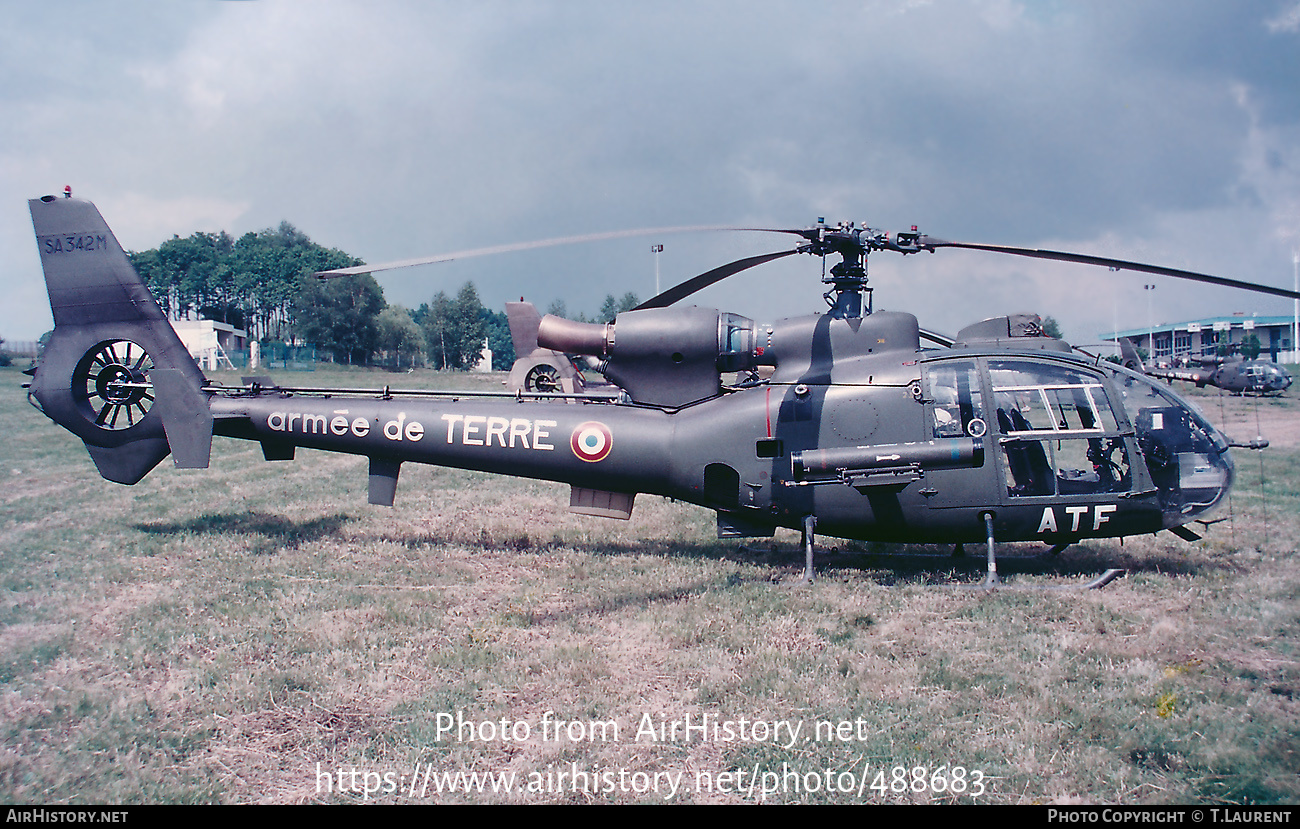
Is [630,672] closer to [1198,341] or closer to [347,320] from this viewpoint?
[1198,341]

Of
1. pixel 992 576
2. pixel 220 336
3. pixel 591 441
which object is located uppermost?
pixel 220 336

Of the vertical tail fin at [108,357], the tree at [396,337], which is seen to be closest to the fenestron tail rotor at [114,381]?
the vertical tail fin at [108,357]

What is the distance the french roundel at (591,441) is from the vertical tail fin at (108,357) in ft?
16.0

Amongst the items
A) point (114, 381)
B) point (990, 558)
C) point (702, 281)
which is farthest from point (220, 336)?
point (990, 558)

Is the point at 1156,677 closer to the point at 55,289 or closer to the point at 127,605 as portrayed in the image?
the point at 127,605

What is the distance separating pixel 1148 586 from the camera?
22.0 feet

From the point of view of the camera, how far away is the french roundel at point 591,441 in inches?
A: 298

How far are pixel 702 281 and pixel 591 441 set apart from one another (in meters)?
2.15

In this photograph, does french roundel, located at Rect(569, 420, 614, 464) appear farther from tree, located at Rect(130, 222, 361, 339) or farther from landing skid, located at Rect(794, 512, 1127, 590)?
tree, located at Rect(130, 222, 361, 339)

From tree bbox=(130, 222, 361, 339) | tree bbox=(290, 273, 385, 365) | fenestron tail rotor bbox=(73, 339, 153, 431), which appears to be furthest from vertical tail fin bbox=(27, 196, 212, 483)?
tree bbox=(130, 222, 361, 339)

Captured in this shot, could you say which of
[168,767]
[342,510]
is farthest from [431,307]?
[168,767]

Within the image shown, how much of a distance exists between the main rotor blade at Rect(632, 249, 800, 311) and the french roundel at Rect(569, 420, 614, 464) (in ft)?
4.67

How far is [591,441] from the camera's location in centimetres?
760

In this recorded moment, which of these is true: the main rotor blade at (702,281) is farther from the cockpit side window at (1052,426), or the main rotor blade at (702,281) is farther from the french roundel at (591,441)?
the cockpit side window at (1052,426)
